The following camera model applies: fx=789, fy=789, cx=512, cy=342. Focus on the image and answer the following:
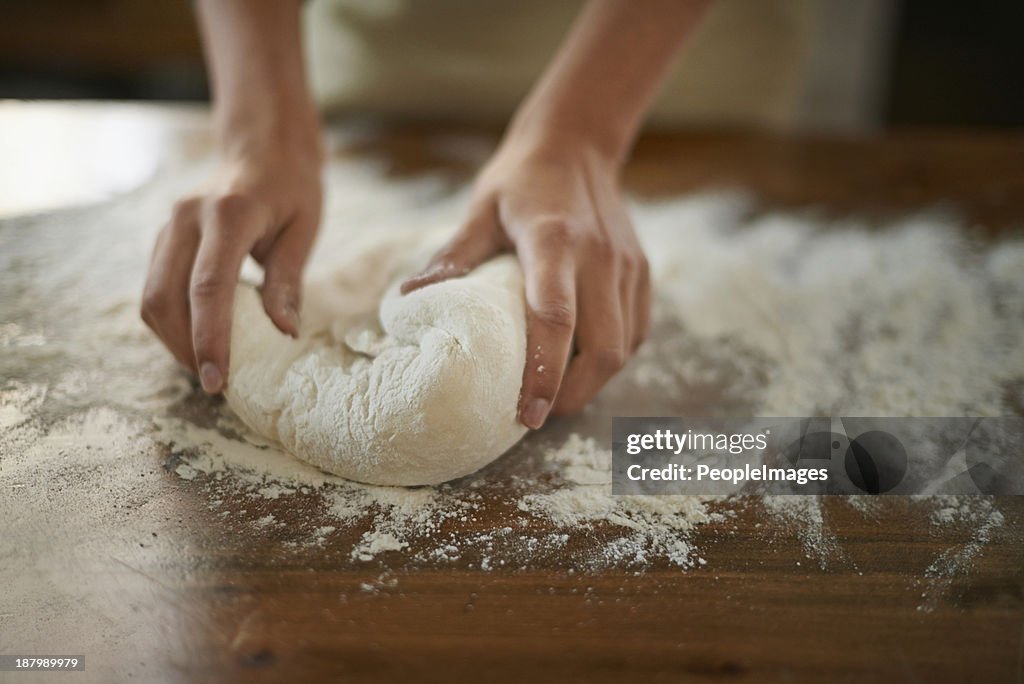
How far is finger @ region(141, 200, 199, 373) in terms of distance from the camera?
82 cm

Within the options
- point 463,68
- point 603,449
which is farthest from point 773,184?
point 603,449

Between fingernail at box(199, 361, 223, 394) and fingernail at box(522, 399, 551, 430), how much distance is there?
308mm

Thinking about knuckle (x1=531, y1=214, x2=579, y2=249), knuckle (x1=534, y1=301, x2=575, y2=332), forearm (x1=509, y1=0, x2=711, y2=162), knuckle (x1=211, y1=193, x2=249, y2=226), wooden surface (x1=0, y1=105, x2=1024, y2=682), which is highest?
forearm (x1=509, y1=0, x2=711, y2=162)

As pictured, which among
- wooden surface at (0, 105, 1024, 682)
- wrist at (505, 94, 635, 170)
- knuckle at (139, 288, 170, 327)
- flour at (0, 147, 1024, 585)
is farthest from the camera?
Result: wrist at (505, 94, 635, 170)

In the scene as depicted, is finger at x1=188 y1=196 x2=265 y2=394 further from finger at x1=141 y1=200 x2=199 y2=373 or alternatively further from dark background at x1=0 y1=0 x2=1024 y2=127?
dark background at x1=0 y1=0 x2=1024 y2=127

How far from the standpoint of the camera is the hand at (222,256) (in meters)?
0.79

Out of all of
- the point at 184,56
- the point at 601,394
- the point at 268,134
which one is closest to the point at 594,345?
the point at 601,394

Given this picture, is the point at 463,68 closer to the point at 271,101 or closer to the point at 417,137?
the point at 417,137

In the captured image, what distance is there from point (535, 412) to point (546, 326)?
8 cm

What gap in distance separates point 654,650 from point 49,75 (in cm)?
286

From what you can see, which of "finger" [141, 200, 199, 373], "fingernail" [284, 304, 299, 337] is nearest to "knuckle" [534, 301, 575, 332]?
"fingernail" [284, 304, 299, 337]

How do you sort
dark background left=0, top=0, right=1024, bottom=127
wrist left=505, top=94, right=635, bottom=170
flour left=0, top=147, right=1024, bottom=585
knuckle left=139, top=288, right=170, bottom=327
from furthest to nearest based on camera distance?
1. dark background left=0, top=0, right=1024, bottom=127
2. wrist left=505, top=94, right=635, bottom=170
3. knuckle left=139, top=288, right=170, bottom=327
4. flour left=0, top=147, right=1024, bottom=585

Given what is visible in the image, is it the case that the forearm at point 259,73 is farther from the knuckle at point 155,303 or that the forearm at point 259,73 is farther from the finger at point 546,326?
the finger at point 546,326
